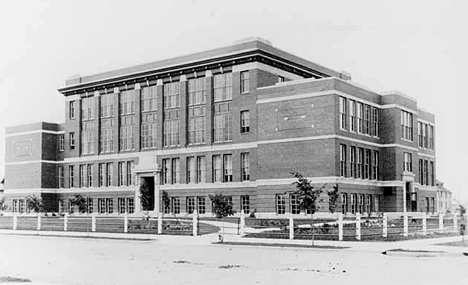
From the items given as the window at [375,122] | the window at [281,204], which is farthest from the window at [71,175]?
the window at [375,122]

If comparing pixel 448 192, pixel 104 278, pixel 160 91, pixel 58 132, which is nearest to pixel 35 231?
pixel 160 91

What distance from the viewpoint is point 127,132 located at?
64625 mm

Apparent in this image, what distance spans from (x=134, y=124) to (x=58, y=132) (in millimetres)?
14262

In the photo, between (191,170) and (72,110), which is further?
(72,110)

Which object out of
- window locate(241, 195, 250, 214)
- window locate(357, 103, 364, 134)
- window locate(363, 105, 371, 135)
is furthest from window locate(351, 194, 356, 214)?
window locate(241, 195, 250, 214)

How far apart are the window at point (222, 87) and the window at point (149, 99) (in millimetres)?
8174

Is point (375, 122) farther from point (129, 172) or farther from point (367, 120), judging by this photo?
point (129, 172)

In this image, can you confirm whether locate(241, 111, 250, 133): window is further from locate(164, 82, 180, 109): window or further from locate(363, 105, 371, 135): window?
locate(363, 105, 371, 135): window

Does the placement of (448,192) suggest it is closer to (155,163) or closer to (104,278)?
(155,163)

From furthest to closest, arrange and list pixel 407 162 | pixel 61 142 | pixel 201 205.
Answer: pixel 61 142 < pixel 407 162 < pixel 201 205

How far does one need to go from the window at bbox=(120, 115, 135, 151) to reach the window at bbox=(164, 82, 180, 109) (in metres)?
5.19

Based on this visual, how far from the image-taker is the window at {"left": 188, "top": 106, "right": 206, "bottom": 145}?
58.3 metres

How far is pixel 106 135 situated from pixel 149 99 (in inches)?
297

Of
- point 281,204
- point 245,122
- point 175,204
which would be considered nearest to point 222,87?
point 245,122
